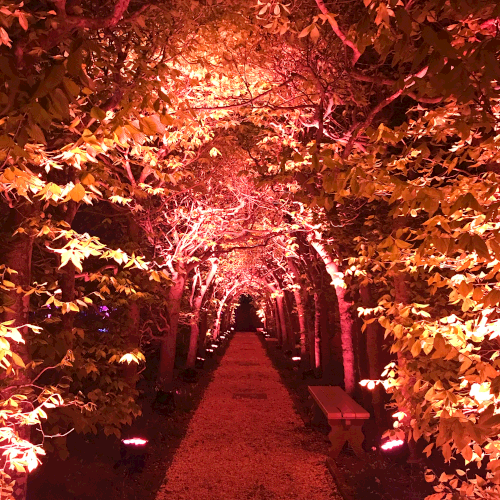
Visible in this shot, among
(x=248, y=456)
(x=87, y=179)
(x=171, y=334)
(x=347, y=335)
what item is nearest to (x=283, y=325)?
(x=171, y=334)

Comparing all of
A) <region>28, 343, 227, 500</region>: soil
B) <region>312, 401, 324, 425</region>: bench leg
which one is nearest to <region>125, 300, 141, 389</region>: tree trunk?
<region>28, 343, 227, 500</region>: soil

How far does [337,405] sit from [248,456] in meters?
1.89

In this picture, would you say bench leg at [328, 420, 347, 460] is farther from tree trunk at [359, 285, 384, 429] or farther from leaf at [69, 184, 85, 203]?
leaf at [69, 184, 85, 203]

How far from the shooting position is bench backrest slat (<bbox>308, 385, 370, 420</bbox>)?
26.9 feet

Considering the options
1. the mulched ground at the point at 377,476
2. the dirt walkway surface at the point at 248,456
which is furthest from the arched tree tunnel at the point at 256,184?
the dirt walkway surface at the point at 248,456

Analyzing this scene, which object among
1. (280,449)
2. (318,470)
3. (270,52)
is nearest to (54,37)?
(270,52)

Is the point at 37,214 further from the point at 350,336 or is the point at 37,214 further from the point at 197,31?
the point at 350,336

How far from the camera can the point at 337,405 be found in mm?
8664

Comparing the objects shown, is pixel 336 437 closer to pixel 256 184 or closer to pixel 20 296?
pixel 256 184

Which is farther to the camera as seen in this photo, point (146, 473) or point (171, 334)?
point (171, 334)

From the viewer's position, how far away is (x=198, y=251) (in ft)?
43.4

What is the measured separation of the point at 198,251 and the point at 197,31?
849cm

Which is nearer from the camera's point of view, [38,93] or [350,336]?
[38,93]

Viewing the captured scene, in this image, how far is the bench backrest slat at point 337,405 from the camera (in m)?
8.19
